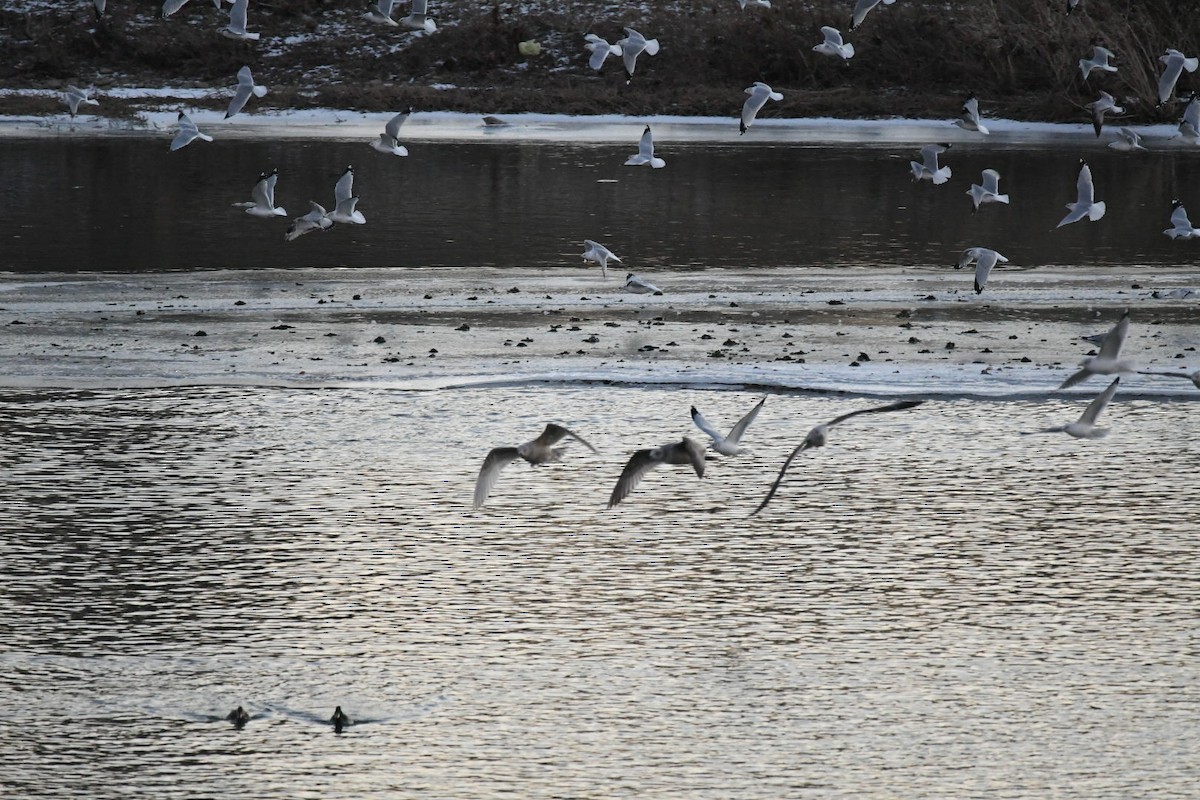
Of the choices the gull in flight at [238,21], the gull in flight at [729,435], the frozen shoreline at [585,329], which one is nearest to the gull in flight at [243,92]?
the gull in flight at [238,21]

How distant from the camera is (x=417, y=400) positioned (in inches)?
460

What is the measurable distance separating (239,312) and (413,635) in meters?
7.53

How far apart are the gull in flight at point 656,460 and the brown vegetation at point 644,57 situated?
27.3 m

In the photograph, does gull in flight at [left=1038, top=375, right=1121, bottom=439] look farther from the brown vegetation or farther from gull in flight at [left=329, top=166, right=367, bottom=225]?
the brown vegetation

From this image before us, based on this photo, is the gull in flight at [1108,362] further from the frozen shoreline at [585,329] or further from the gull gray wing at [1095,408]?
the frozen shoreline at [585,329]

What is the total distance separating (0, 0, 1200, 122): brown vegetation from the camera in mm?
36000

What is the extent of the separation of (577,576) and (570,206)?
1392 cm

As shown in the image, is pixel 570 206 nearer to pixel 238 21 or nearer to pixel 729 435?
pixel 238 21

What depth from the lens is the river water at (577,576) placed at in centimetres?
643

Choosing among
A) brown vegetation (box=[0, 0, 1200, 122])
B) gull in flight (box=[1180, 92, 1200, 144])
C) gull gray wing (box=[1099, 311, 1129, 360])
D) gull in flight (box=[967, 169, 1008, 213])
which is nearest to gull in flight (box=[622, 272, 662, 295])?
gull in flight (box=[967, 169, 1008, 213])

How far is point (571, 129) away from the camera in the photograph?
109 ft

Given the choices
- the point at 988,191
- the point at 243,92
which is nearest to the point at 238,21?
the point at 243,92

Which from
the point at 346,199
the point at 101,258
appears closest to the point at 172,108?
the point at 101,258

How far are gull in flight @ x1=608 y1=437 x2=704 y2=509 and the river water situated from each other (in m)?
0.50
